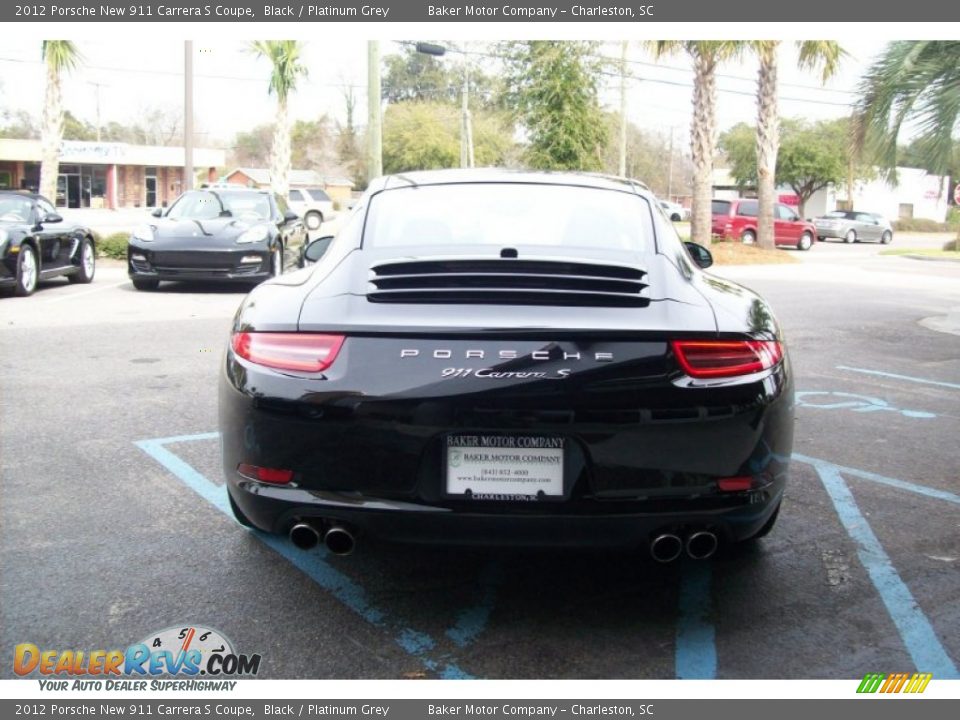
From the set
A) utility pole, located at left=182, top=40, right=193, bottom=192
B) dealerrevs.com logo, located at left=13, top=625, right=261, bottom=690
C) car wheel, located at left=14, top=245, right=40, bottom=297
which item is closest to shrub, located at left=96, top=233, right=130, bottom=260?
utility pole, located at left=182, top=40, right=193, bottom=192

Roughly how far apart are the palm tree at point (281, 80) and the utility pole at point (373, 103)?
33.5 ft

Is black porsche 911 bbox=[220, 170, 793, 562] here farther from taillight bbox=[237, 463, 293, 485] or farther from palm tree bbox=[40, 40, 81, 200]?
palm tree bbox=[40, 40, 81, 200]

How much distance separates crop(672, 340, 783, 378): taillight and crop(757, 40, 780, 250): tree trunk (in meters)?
22.8

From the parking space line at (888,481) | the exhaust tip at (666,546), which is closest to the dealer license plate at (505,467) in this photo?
the exhaust tip at (666,546)

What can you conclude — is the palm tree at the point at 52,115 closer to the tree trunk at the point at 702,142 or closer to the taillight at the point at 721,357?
the tree trunk at the point at 702,142

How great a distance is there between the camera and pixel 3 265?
11773mm

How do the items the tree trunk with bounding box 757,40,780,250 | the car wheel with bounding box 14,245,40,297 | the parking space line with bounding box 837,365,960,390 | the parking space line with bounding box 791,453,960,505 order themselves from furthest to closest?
1. the tree trunk with bounding box 757,40,780,250
2. the car wheel with bounding box 14,245,40,297
3. the parking space line with bounding box 837,365,960,390
4. the parking space line with bounding box 791,453,960,505

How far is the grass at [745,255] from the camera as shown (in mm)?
24495

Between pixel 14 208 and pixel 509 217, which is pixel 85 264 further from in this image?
pixel 509 217

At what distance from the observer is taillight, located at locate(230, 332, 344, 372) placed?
302 cm

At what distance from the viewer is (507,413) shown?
114 inches

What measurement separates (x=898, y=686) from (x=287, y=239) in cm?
1318

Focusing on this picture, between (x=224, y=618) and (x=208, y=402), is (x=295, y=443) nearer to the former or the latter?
(x=224, y=618)
